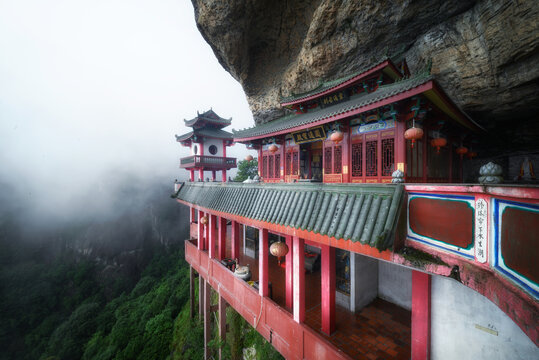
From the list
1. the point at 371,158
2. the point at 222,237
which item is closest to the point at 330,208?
the point at 371,158

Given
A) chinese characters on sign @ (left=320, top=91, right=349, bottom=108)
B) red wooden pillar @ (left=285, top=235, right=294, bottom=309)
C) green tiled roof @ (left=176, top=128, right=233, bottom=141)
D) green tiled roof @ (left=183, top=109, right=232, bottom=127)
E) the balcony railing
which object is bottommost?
red wooden pillar @ (left=285, top=235, right=294, bottom=309)

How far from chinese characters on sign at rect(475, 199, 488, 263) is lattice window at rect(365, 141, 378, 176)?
5.69 meters

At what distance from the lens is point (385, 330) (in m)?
5.89

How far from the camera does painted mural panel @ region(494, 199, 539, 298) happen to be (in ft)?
5.94

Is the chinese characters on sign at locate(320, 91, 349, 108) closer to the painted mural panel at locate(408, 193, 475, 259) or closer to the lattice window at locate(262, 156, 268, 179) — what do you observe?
the lattice window at locate(262, 156, 268, 179)

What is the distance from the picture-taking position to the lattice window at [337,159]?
915cm

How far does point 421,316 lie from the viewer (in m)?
3.96

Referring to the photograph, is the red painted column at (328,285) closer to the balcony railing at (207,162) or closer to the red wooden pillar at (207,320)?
the red wooden pillar at (207,320)

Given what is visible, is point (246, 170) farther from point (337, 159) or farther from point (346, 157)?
point (346, 157)

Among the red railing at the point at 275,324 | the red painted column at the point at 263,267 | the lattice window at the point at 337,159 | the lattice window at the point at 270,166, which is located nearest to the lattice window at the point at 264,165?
the lattice window at the point at 270,166

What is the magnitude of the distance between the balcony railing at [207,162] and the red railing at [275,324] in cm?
1364

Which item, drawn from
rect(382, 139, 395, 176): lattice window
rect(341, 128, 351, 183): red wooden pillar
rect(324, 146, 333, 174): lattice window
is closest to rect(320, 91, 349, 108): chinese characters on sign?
rect(341, 128, 351, 183): red wooden pillar

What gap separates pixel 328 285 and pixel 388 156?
204 inches

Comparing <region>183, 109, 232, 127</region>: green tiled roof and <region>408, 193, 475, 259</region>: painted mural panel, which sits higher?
<region>183, 109, 232, 127</region>: green tiled roof
